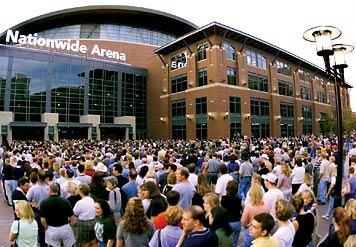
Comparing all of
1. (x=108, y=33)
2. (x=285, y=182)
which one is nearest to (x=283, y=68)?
(x=108, y=33)

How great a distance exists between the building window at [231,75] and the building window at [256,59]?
3.76m

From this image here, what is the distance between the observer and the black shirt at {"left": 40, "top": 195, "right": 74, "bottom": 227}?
5586 mm

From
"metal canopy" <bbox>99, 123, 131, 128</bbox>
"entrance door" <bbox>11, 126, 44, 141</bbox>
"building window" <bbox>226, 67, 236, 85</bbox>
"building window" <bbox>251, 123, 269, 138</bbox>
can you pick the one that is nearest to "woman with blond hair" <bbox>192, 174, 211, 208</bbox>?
"building window" <bbox>226, 67, 236, 85</bbox>

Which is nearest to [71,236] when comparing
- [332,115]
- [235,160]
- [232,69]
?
[235,160]

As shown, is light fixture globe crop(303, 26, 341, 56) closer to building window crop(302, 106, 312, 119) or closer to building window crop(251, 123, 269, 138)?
building window crop(251, 123, 269, 138)

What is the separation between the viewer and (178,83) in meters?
45.9

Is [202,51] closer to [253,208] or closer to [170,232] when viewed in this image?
[253,208]

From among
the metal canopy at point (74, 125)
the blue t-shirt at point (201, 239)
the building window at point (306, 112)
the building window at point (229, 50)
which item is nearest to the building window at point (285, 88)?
the building window at point (306, 112)

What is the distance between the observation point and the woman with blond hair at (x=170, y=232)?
3.99 m

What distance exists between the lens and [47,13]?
5934 cm

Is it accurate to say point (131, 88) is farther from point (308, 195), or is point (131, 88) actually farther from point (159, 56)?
point (308, 195)

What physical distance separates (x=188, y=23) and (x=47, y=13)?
26.4 metres

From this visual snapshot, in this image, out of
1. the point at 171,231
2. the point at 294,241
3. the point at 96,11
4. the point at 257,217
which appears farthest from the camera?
the point at 96,11

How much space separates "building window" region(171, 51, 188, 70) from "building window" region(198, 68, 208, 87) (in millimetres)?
3442
